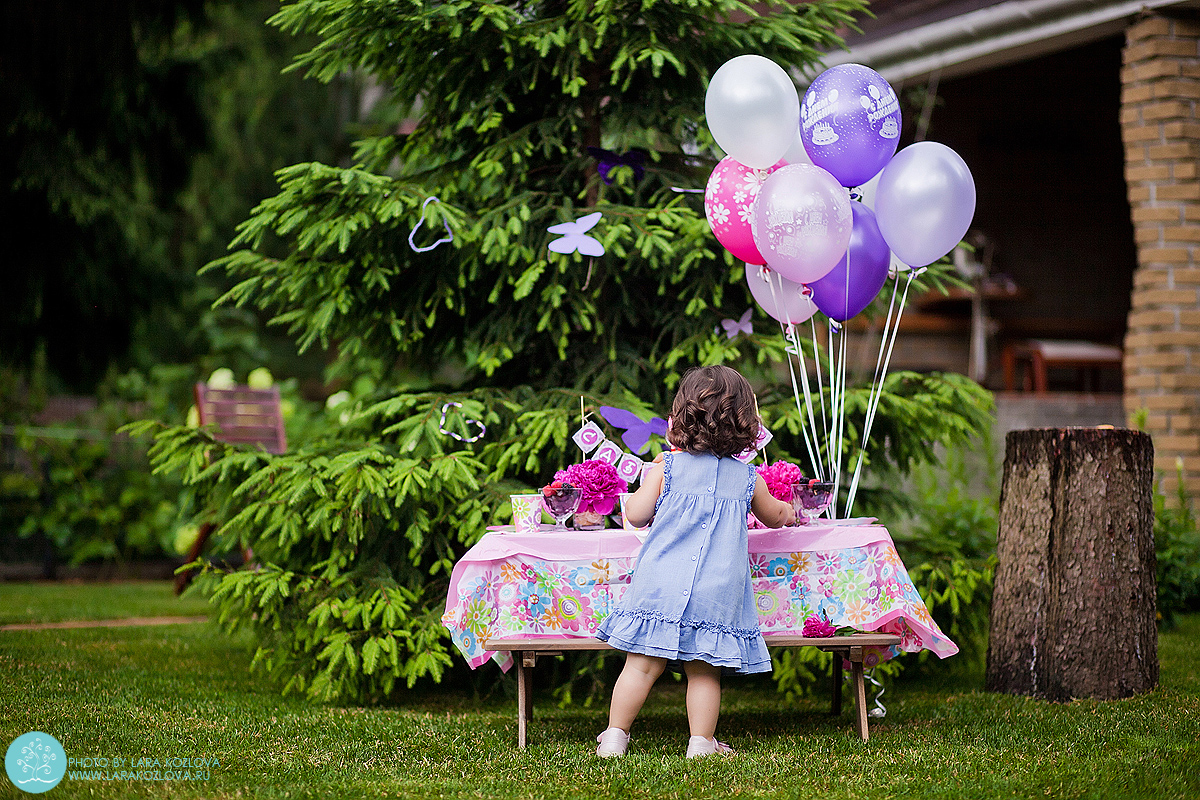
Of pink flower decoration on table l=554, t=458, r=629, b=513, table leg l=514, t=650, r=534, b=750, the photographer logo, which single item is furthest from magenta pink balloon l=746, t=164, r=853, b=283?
the photographer logo

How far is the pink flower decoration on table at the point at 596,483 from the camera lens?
356cm

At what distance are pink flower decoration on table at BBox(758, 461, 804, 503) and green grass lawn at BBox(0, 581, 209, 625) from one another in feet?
13.6

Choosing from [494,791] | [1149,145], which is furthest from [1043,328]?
[494,791]

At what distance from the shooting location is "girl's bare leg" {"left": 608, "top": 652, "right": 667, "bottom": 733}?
331 cm

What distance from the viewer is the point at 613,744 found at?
330 cm

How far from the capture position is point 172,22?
322 inches

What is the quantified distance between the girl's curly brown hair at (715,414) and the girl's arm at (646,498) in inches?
4.9

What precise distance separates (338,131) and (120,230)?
6554 millimetres

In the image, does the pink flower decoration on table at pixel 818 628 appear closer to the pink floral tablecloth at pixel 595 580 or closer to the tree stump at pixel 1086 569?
the pink floral tablecloth at pixel 595 580

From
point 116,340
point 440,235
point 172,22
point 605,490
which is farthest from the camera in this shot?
point 116,340

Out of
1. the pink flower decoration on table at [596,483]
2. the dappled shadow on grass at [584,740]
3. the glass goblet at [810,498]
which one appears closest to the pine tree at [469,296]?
the dappled shadow on grass at [584,740]

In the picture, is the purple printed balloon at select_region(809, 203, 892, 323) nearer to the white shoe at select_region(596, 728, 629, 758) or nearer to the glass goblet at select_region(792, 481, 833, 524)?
the glass goblet at select_region(792, 481, 833, 524)

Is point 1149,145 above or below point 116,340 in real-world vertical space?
above

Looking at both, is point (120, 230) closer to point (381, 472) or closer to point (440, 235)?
point (440, 235)
